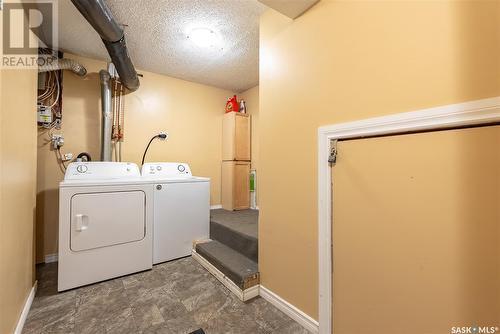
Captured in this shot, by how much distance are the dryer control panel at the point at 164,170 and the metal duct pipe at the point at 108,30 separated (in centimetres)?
108

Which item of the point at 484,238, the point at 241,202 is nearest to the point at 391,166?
the point at 484,238

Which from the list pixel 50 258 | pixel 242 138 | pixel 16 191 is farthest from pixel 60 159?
pixel 242 138

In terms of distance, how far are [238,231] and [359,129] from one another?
1583 mm

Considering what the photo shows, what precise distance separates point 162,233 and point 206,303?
3.23ft

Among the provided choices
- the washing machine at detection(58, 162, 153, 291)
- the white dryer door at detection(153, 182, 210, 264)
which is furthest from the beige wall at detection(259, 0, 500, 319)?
the washing machine at detection(58, 162, 153, 291)

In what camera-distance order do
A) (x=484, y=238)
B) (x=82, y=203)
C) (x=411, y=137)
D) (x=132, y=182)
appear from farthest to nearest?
(x=132, y=182) < (x=82, y=203) < (x=411, y=137) < (x=484, y=238)

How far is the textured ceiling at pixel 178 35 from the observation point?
174cm

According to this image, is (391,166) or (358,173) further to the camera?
(358,173)

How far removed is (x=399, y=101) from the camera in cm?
100

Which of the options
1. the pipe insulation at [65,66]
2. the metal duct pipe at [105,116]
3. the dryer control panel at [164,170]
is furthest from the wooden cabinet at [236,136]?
the pipe insulation at [65,66]

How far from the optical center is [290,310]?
58.2 inches

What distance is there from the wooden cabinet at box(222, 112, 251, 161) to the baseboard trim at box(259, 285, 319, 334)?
2.15 m

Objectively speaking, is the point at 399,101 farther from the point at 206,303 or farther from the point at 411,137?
the point at 206,303

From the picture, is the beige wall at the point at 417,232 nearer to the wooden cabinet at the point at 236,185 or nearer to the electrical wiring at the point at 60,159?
the wooden cabinet at the point at 236,185
